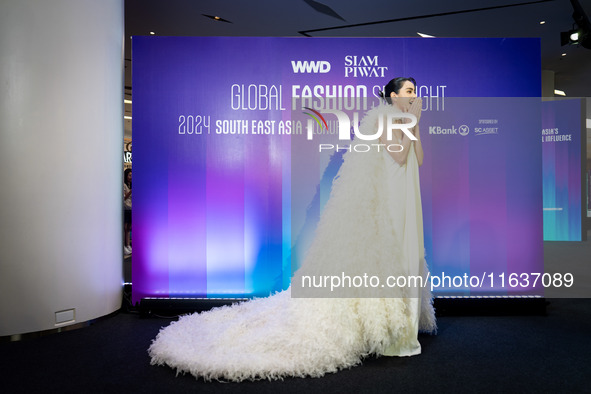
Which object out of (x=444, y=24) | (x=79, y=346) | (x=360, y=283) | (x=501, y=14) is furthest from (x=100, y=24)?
(x=501, y=14)

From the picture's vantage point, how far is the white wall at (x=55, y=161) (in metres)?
3.11

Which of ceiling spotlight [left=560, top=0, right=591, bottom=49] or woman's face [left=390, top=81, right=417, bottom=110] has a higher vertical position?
ceiling spotlight [left=560, top=0, right=591, bottom=49]

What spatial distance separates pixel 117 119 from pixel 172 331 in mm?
2105

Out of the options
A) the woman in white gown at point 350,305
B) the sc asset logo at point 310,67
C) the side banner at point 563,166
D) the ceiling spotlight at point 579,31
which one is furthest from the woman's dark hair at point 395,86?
the side banner at point 563,166

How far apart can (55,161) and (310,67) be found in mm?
2435

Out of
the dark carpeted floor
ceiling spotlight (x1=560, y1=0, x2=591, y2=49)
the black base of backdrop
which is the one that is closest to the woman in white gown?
the dark carpeted floor

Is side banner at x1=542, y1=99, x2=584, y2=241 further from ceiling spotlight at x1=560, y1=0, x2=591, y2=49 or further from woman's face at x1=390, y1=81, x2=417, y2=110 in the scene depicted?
woman's face at x1=390, y1=81, x2=417, y2=110

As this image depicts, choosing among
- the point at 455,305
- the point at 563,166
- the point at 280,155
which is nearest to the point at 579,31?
the point at 563,166

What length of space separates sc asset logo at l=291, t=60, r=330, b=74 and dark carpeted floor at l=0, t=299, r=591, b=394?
261 cm

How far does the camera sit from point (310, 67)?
384 centimetres

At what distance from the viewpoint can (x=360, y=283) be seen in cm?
259

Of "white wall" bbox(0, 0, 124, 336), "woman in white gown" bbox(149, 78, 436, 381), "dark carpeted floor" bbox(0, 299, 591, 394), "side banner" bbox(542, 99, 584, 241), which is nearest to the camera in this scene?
"dark carpeted floor" bbox(0, 299, 591, 394)

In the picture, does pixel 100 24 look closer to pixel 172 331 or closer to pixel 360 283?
pixel 172 331

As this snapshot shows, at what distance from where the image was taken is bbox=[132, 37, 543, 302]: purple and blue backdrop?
12.4 feet
